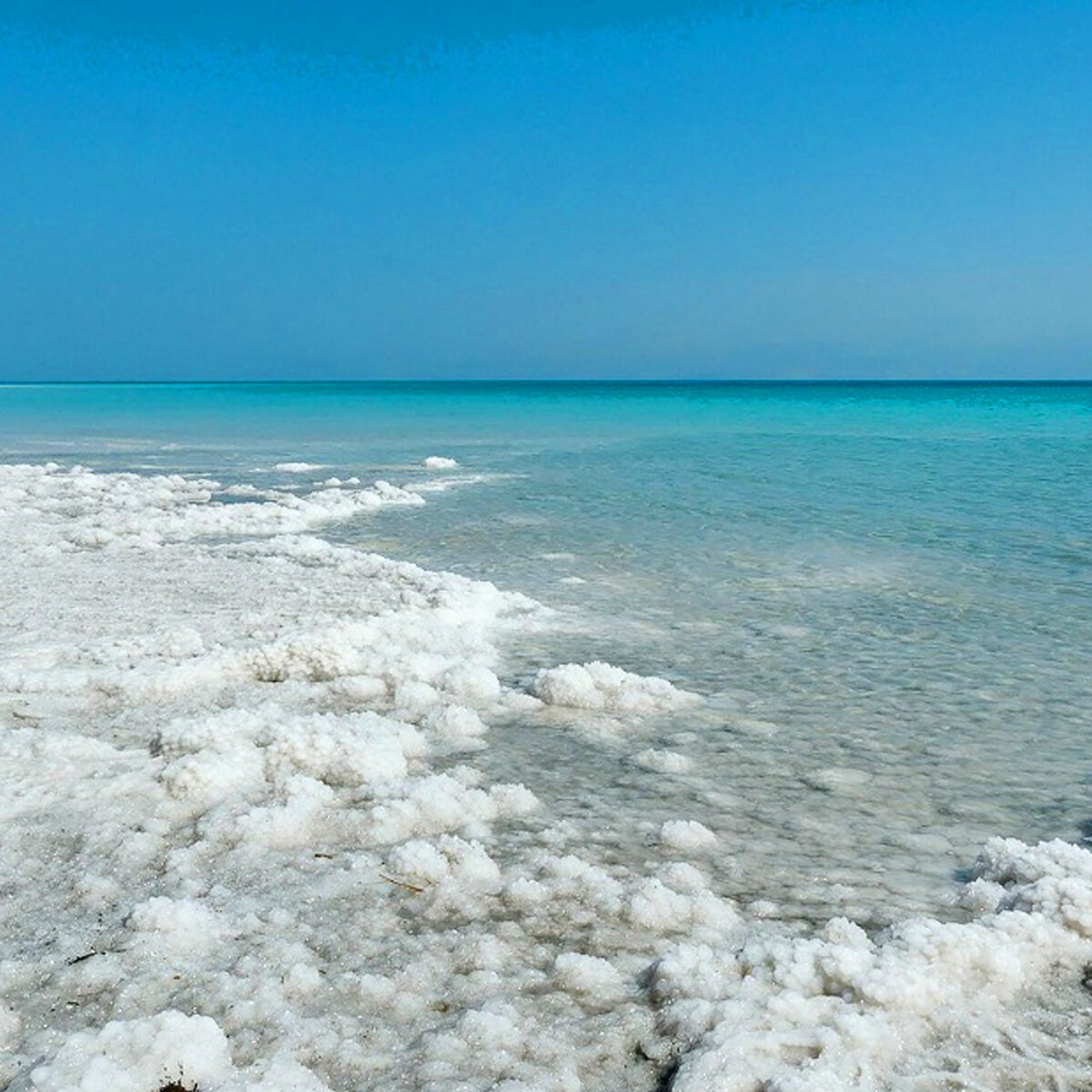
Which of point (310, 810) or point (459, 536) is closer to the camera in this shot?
point (310, 810)

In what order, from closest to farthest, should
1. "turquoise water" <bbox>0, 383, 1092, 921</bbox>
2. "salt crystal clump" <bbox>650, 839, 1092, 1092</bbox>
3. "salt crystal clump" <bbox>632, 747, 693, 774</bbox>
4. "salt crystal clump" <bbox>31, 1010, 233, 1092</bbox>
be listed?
"salt crystal clump" <bbox>31, 1010, 233, 1092</bbox>
"salt crystal clump" <bbox>650, 839, 1092, 1092</bbox>
"turquoise water" <bbox>0, 383, 1092, 921</bbox>
"salt crystal clump" <bbox>632, 747, 693, 774</bbox>

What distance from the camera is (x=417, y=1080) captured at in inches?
110

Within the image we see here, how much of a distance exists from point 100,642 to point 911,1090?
219 inches

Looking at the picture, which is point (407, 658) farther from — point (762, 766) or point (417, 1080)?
point (417, 1080)

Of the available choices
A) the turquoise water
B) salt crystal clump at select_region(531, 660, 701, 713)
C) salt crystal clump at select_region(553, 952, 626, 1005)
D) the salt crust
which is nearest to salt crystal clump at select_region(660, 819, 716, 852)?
the salt crust

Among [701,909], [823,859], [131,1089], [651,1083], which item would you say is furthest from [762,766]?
[131,1089]

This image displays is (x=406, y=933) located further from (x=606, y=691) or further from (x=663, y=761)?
(x=606, y=691)

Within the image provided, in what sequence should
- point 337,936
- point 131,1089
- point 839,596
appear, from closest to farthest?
1. point 131,1089
2. point 337,936
3. point 839,596

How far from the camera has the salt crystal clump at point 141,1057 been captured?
2676mm

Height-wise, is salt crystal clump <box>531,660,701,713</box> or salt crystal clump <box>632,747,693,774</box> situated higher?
salt crystal clump <box>531,660,701,713</box>

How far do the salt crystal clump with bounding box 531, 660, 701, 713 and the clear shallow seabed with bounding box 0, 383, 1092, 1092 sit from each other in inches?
1.0

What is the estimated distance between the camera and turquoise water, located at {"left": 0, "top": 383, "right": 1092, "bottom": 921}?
15.0 ft

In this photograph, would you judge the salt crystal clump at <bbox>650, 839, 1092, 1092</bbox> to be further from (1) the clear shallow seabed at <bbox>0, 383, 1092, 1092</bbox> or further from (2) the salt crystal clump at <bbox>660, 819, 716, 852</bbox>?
(2) the salt crystal clump at <bbox>660, 819, 716, 852</bbox>

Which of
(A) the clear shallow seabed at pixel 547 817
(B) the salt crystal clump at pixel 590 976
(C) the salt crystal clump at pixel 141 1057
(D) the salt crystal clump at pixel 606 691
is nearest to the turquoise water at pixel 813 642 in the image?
(A) the clear shallow seabed at pixel 547 817
